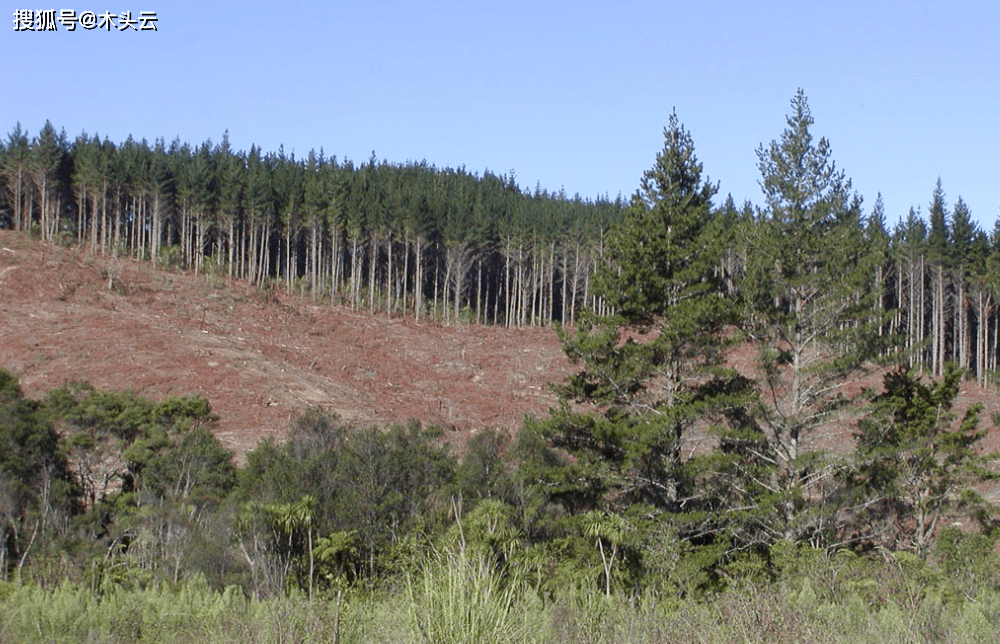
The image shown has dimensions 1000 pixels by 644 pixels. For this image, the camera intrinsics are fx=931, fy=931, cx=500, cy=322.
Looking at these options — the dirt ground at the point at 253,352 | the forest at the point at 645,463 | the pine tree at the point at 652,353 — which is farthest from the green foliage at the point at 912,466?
the dirt ground at the point at 253,352

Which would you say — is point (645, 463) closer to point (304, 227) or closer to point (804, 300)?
point (804, 300)

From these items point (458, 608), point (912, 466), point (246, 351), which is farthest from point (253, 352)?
point (458, 608)

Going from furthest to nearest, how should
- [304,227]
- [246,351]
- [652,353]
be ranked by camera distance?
[304,227] < [246,351] < [652,353]

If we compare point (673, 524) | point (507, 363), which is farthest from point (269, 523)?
point (507, 363)

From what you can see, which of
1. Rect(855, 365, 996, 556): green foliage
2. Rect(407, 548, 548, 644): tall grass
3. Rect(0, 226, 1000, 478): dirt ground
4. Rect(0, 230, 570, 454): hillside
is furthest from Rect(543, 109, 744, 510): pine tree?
Rect(407, 548, 548, 644): tall grass

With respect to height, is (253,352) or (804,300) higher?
(804,300)

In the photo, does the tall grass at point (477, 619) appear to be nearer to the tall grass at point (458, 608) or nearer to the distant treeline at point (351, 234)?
the tall grass at point (458, 608)

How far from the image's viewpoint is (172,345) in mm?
52438

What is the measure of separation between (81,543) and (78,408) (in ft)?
29.5

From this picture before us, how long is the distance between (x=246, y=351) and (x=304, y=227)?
38.5 m

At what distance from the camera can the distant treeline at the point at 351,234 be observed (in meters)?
78.3

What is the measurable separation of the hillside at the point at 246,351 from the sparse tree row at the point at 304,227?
711 centimetres

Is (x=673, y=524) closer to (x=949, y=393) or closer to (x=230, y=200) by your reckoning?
(x=949, y=393)

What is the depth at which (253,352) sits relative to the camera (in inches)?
2170
